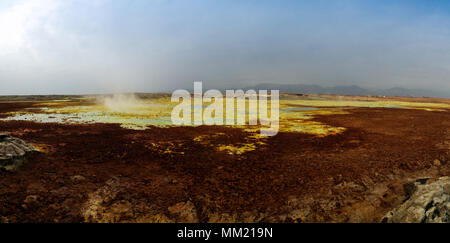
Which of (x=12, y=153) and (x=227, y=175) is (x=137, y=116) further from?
(x=227, y=175)

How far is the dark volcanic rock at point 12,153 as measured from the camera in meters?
7.64

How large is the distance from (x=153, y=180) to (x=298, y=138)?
962 centimetres

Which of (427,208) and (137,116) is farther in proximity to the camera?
(137,116)

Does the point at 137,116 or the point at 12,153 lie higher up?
the point at 137,116

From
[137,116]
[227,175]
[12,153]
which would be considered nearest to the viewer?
[12,153]

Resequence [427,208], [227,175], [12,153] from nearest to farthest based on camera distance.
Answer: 1. [427,208]
2. [12,153]
3. [227,175]

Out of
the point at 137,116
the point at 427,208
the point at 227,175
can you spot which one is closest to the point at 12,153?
the point at 227,175

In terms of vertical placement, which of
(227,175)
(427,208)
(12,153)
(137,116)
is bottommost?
(227,175)

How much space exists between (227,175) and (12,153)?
749cm

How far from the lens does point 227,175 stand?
26.9 ft

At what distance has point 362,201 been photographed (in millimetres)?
6449
